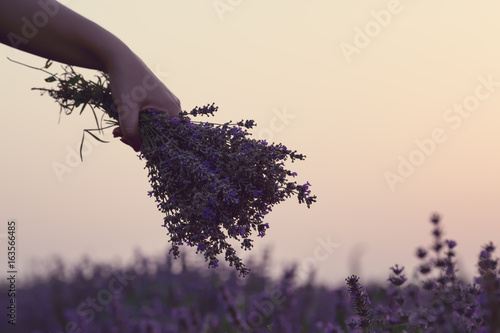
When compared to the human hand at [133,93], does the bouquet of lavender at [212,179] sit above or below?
below

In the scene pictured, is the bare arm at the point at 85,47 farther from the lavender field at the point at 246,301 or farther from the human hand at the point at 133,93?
the lavender field at the point at 246,301

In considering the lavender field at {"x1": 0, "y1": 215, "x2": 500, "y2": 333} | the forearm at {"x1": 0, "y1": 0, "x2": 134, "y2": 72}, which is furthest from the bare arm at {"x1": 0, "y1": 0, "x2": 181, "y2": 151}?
the lavender field at {"x1": 0, "y1": 215, "x2": 500, "y2": 333}

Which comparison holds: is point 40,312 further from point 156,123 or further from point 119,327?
point 156,123

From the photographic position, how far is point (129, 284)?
6980 mm

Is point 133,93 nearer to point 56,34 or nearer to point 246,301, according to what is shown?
point 56,34

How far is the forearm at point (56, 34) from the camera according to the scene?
3.16m

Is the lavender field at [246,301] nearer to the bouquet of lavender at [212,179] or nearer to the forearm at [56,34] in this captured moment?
the bouquet of lavender at [212,179]

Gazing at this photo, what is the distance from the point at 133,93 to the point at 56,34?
1.54ft

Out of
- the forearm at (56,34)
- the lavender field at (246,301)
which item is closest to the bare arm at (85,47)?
the forearm at (56,34)

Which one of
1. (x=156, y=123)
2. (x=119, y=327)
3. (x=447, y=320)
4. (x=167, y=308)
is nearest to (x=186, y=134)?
(x=156, y=123)

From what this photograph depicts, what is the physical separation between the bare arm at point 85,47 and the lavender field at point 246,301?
123cm

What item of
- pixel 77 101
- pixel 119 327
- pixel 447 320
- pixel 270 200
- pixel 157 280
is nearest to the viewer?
pixel 447 320

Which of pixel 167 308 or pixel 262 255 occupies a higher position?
pixel 262 255

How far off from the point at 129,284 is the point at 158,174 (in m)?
4.05
